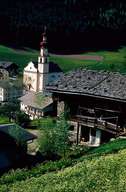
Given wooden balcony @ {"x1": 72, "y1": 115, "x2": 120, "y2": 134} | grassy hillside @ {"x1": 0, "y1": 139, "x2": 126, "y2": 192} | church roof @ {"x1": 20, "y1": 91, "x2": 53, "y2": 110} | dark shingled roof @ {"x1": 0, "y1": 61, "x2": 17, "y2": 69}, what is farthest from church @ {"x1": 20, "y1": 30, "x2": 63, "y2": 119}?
grassy hillside @ {"x1": 0, "y1": 139, "x2": 126, "y2": 192}

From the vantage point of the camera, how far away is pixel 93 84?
3666cm

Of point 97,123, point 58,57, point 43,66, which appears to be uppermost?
point 97,123

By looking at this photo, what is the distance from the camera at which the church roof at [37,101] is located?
67.9 meters

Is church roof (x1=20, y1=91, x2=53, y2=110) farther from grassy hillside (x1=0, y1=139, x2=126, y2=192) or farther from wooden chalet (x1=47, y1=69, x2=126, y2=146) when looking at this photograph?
grassy hillside (x1=0, y1=139, x2=126, y2=192)

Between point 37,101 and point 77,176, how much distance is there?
46.5m

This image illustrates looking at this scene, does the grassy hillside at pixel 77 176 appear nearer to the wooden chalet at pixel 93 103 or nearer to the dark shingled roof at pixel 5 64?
the wooden chalet at pixel 93 103

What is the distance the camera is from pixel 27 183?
2367 centimetres

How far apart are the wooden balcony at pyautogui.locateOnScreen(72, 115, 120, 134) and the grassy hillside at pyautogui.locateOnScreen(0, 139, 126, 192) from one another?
8.00m

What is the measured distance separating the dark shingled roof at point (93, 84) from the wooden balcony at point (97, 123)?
6.49ft

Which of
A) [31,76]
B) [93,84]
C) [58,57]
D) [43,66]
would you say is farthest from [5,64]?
[93,84]

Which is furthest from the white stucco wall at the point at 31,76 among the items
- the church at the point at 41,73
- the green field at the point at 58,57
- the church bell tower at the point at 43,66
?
the green field at the point at 58,57

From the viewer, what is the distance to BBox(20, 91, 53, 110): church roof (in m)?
67.9

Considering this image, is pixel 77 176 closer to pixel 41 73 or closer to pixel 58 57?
pixel 41 73

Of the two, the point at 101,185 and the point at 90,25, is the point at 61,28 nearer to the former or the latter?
the point at 90,25
